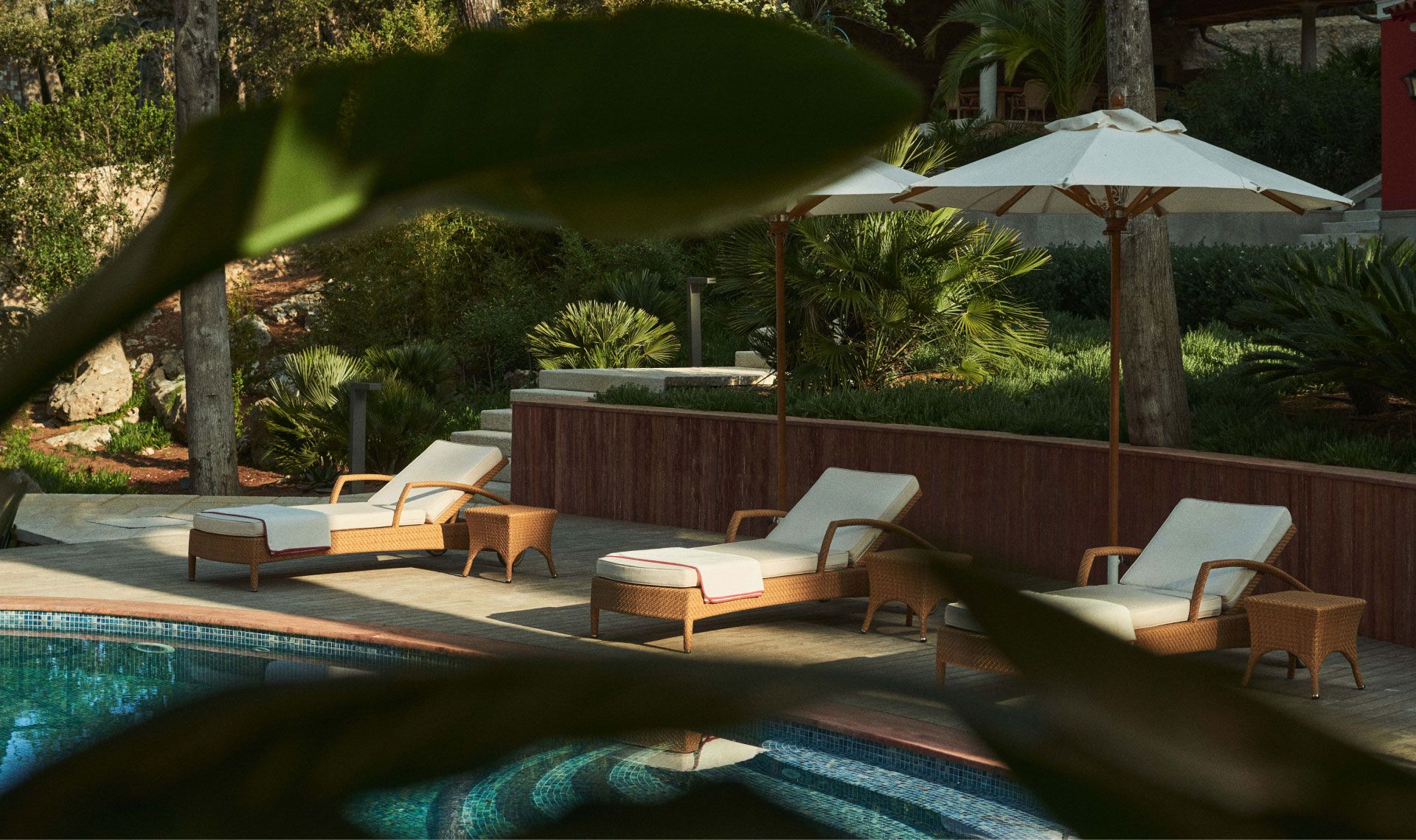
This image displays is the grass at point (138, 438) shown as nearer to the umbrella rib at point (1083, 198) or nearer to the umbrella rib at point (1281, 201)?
the umbrella rib at point (1083, 198)

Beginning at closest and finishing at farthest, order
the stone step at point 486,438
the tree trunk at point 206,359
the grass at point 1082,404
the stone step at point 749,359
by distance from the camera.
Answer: the grass at point 1082,404, the tree trunk at point 206,359, the stone step at point 486,438, the stone step at point 749,359

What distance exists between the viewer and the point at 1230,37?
3083 cm

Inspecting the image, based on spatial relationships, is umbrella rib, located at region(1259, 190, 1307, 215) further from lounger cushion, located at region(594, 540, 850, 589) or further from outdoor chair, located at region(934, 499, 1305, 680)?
lounger cushion, located at region(594, 540, 850, 589)

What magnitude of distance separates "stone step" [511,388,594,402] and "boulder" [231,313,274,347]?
818 cm

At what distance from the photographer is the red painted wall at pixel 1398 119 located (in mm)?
16125

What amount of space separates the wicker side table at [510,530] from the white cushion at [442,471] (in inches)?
16.0

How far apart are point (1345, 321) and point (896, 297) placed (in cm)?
383

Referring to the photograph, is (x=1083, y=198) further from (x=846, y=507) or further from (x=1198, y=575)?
(x=1198, y=575)


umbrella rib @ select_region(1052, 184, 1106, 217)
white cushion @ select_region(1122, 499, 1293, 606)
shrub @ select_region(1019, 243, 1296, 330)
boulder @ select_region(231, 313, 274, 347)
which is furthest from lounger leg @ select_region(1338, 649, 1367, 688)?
boulder @ select_region(231, 313, 274, 347)

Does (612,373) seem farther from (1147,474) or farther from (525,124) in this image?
(525,124)

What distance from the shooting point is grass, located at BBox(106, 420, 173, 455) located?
18.3 m

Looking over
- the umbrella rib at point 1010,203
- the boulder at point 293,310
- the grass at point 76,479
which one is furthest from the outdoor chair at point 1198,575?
the boulder at point 293,310

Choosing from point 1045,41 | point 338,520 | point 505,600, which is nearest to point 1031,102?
point 1045,41

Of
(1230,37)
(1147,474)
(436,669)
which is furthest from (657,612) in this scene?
(1230,37)
